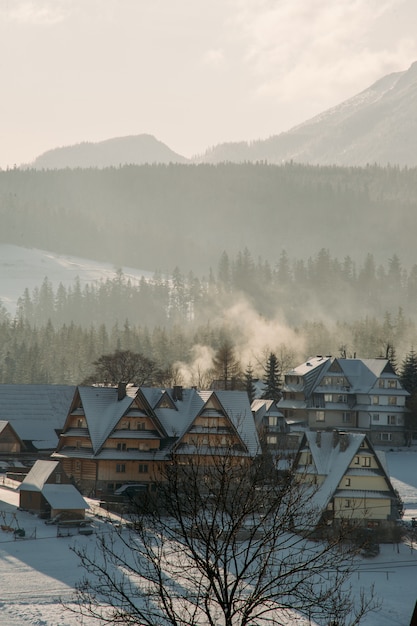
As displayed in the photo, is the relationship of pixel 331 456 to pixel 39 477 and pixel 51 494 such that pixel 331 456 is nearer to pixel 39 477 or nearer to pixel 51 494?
pixel 51 494

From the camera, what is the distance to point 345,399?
396 ft

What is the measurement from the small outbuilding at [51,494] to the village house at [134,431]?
9.00 metres

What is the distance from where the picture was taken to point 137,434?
8131cm

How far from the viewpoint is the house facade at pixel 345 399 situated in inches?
4683

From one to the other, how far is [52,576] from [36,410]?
166ft

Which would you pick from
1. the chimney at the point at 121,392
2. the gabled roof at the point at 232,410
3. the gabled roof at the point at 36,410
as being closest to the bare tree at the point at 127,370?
A: the gabled roof at the point at 36,410

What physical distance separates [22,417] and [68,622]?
189ft

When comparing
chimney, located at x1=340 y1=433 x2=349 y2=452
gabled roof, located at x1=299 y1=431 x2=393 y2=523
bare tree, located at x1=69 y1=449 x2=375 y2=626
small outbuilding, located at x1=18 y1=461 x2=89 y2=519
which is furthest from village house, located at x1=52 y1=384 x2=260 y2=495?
bare tree, located at x1=69 y1=449 x2=375 y2=626

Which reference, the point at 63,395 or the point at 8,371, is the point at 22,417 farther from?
Result: the point at 8,371

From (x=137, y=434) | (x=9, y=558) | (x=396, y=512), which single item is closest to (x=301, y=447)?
(x=396, y=512)

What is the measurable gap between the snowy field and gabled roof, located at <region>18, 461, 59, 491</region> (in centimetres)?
156

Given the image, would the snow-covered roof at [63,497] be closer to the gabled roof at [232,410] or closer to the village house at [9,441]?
the gabled roof at [232,410]

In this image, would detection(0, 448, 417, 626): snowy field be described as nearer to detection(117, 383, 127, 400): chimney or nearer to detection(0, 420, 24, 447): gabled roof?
detection(117, 383, 127, 400): chimney

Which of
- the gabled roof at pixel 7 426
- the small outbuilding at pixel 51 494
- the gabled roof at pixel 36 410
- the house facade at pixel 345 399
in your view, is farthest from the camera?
the house facade at pixel 345 399
